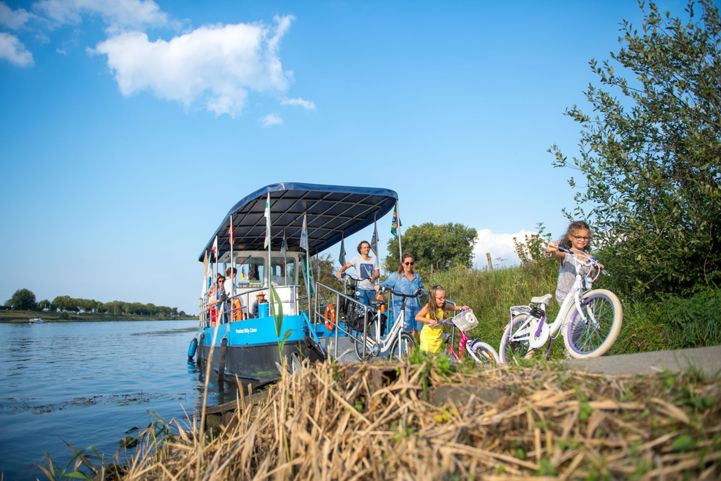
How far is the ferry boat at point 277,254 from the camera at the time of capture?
10.3m

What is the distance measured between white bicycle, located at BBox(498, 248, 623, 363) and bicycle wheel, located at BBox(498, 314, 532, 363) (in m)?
0.11

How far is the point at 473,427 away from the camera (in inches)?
113

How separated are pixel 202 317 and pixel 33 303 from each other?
12614cm

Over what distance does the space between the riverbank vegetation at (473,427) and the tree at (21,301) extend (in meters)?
137

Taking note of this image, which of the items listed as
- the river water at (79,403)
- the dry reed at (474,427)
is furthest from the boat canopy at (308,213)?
the dry reed at (474,427)

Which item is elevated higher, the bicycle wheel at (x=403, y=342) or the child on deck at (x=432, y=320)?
the child on deck at (x=432, y=320)

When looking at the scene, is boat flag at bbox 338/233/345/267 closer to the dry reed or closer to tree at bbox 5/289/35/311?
the dry reed

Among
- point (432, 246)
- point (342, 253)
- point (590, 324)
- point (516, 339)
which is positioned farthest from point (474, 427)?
point (432, 246)

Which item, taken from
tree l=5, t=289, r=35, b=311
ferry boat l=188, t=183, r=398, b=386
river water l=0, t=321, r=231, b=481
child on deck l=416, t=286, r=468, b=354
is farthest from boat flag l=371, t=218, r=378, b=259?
tree l=5, t=289, r=35, b=311

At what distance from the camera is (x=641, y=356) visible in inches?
176

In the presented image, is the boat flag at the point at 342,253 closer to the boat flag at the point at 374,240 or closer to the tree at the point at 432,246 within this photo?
the boat flag at the point at 374,240

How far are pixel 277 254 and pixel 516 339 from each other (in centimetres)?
971

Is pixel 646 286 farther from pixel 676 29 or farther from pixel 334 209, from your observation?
pixel 334 209

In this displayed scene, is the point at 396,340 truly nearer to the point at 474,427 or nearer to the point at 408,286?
the point at 408,286
